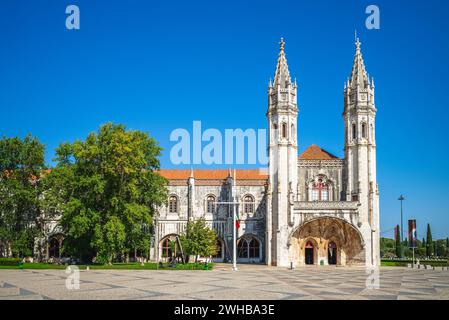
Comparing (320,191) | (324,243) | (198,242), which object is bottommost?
(324,243)

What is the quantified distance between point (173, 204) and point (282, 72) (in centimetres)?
2064

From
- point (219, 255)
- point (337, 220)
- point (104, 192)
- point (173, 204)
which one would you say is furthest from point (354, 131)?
point (104, 192)

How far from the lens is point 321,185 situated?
5625 cm

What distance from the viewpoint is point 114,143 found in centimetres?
4553

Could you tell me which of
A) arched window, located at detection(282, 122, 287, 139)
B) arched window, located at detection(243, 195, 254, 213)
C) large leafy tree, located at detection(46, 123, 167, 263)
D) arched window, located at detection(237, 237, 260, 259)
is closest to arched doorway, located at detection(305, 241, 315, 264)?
arched window, located at detection(237, 237, 260, 259)

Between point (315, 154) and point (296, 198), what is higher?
point (315, 154)

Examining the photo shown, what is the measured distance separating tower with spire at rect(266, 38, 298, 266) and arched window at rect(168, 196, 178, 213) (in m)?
12.8

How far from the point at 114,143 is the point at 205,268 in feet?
46.8

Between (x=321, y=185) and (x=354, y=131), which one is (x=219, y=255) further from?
(x=354, y=131)

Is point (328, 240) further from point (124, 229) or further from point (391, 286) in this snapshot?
point (391, 286)

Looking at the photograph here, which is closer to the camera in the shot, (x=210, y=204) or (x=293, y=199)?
(x=293, y=199)

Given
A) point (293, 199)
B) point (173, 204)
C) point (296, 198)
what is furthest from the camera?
point (173, 204)

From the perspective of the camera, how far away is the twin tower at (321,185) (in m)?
51.9

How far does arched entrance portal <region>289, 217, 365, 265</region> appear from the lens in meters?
52.9
